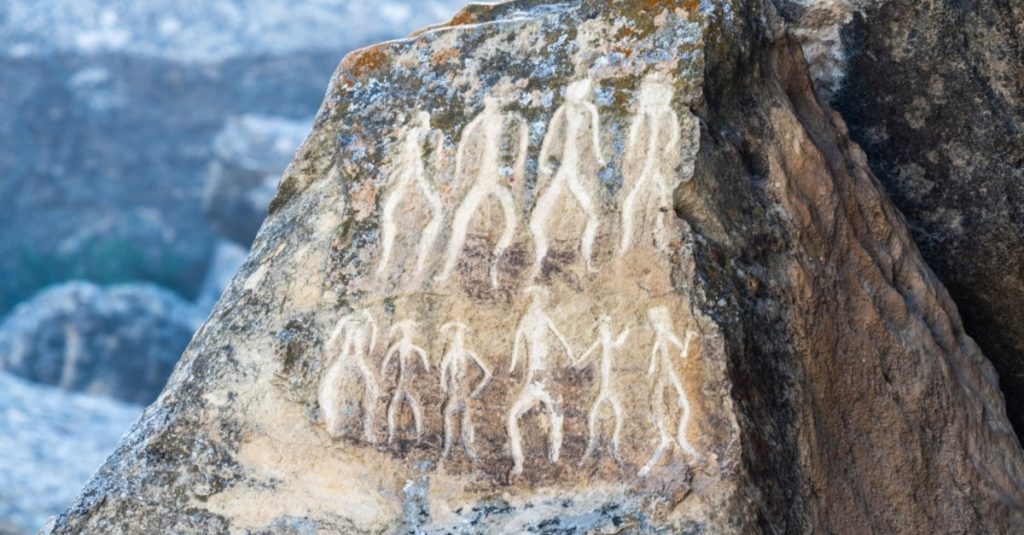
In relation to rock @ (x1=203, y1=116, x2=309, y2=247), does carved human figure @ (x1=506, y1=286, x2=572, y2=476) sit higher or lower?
lower

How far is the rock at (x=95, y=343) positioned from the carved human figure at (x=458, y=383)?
9.69 meters

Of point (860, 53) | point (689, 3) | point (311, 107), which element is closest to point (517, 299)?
point (689, 3)

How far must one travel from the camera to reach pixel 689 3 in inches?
110

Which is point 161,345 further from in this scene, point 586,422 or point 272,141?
point 586,422

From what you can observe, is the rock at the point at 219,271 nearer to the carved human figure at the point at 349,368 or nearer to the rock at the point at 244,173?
the rock at the point at 244,173

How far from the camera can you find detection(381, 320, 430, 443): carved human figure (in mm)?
2750

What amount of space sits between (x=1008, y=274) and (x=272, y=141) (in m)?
11.5

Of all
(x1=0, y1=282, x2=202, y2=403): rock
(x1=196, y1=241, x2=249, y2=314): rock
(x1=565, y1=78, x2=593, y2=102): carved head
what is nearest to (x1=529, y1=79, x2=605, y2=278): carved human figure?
(x1=565, y1=78, x2=593, y2=102): carved head

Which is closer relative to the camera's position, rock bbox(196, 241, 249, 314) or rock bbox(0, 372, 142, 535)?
rock bbox(0, 372, 142, 535)

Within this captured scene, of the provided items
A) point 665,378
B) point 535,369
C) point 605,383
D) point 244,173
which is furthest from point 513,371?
point 244,173

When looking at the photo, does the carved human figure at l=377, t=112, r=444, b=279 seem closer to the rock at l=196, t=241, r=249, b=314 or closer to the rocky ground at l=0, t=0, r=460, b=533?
the rocky ground at l=0, t=0, r=460, b=533

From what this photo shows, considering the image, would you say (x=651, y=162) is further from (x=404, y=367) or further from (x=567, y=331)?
(x=404, y=367)

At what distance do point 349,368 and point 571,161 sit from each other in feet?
1.74

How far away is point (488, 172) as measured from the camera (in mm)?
2814
